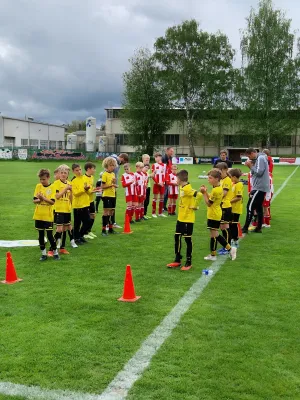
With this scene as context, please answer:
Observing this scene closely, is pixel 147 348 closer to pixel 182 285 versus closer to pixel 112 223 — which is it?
pixel 182 285

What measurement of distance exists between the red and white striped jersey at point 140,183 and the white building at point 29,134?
5482 centimetres

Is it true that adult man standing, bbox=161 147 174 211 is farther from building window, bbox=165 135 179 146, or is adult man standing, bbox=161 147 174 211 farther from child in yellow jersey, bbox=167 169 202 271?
building window, bbox=165 135 179 146

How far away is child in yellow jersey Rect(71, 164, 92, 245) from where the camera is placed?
876 centimetres

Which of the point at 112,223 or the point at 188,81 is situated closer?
the point at 112,223

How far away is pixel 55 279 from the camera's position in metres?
6.51

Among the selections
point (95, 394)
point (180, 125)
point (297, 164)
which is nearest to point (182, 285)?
point (95, 394)

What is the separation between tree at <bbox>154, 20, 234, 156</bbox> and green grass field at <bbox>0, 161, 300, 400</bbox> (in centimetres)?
4684

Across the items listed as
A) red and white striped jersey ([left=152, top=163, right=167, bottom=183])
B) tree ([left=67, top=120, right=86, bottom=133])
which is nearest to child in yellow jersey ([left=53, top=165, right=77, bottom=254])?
red and white striped jersey ([left=152, top=163, right=167, bottom=183])

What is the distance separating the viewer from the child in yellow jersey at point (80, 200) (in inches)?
345

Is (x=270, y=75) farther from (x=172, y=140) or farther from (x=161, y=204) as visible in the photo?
(x=161, y=204)

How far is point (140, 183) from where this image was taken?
38.1 feet

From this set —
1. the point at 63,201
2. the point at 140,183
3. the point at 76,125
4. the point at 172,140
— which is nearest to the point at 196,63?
the point at 172,140

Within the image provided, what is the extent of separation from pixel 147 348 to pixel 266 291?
2463mm

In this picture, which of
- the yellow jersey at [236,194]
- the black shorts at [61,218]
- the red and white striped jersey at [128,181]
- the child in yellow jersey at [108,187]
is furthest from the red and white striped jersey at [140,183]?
the black shorts at [61,218]
